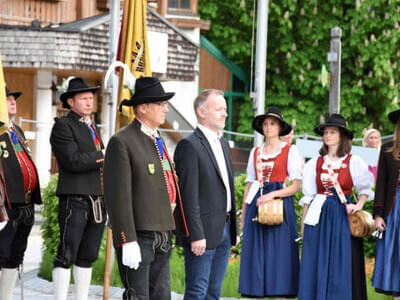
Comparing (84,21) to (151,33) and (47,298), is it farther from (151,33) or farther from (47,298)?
(47,298)

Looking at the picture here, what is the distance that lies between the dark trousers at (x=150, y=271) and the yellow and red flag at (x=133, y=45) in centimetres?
241

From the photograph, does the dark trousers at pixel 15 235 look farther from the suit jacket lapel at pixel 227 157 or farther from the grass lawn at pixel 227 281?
the grass lawn at pixel 227 281

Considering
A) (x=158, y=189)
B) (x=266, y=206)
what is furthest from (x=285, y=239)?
(x=158, y=189)

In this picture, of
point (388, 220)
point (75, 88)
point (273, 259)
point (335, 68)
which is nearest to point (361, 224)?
point (388, 220)

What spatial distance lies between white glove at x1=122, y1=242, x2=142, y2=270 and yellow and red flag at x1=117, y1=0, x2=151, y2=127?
2.66 m

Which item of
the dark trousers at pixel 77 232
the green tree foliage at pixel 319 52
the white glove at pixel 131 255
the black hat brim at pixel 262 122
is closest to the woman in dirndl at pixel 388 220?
the black hat brim at pixel 262 122

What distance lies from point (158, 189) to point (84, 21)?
58.9 feet

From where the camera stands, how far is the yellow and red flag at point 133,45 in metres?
9.00

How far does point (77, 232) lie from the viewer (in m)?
8.46

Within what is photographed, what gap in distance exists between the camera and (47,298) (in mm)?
9797

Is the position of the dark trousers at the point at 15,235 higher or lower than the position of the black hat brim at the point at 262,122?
lower

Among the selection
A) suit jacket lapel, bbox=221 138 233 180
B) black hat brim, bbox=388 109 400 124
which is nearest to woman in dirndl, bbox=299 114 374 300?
black hat brim, bbox=388 109 400 124

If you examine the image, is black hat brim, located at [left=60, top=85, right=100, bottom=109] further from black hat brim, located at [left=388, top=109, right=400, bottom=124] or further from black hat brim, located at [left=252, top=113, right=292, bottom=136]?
black hat brim, located at [left=388, top=109, right=400, bottom=124]

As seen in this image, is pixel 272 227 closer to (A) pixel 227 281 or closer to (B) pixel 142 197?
(A) pixel 227 281
